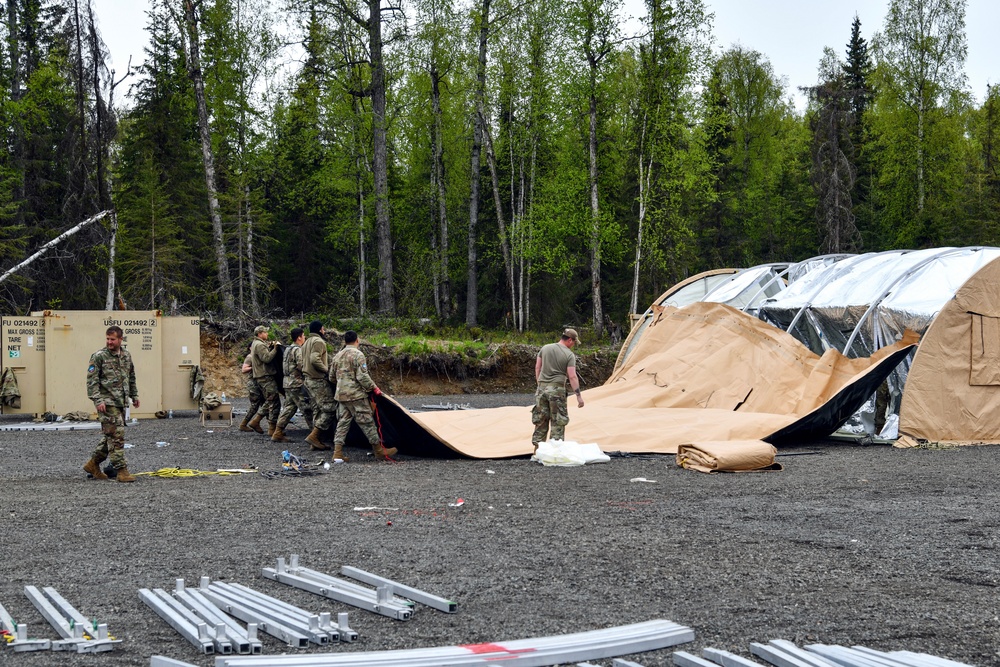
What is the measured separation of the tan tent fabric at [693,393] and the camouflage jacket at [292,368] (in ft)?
7.35

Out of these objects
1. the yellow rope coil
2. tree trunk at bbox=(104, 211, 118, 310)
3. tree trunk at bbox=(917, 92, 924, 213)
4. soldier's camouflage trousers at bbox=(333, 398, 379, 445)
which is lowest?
the yellow rope coil

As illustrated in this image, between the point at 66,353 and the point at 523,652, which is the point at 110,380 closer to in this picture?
the point at 523,652

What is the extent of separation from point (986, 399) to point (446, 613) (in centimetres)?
1264

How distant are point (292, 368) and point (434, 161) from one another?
2340 centimetres

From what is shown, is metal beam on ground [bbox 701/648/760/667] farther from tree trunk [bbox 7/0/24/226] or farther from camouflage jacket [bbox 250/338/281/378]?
tree trunk [bbox 7/0/24/226]

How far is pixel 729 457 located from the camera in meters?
11.8

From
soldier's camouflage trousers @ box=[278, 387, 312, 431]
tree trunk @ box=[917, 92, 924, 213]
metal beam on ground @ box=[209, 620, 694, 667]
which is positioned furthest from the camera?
tree trunk @ box=[917, 92, 924, 213]

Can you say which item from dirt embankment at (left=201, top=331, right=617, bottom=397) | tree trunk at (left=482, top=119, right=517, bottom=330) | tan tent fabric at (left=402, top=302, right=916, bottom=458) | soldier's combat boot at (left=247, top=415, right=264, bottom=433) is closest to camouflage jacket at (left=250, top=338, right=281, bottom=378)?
soldier's combat boot at (left=247, top=415, right=264, bottom=433)

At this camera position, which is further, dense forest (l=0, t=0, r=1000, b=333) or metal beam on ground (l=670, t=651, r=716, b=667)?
dense forest (l=0, t=0, r=1000, b=333)

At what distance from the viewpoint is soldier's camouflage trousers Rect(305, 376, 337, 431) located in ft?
46.9

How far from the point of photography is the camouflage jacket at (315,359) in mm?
14500

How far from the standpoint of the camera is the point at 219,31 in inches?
1273

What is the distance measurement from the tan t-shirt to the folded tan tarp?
2.00 metres

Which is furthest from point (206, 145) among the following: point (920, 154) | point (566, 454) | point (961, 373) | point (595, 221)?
point (920, 154)
